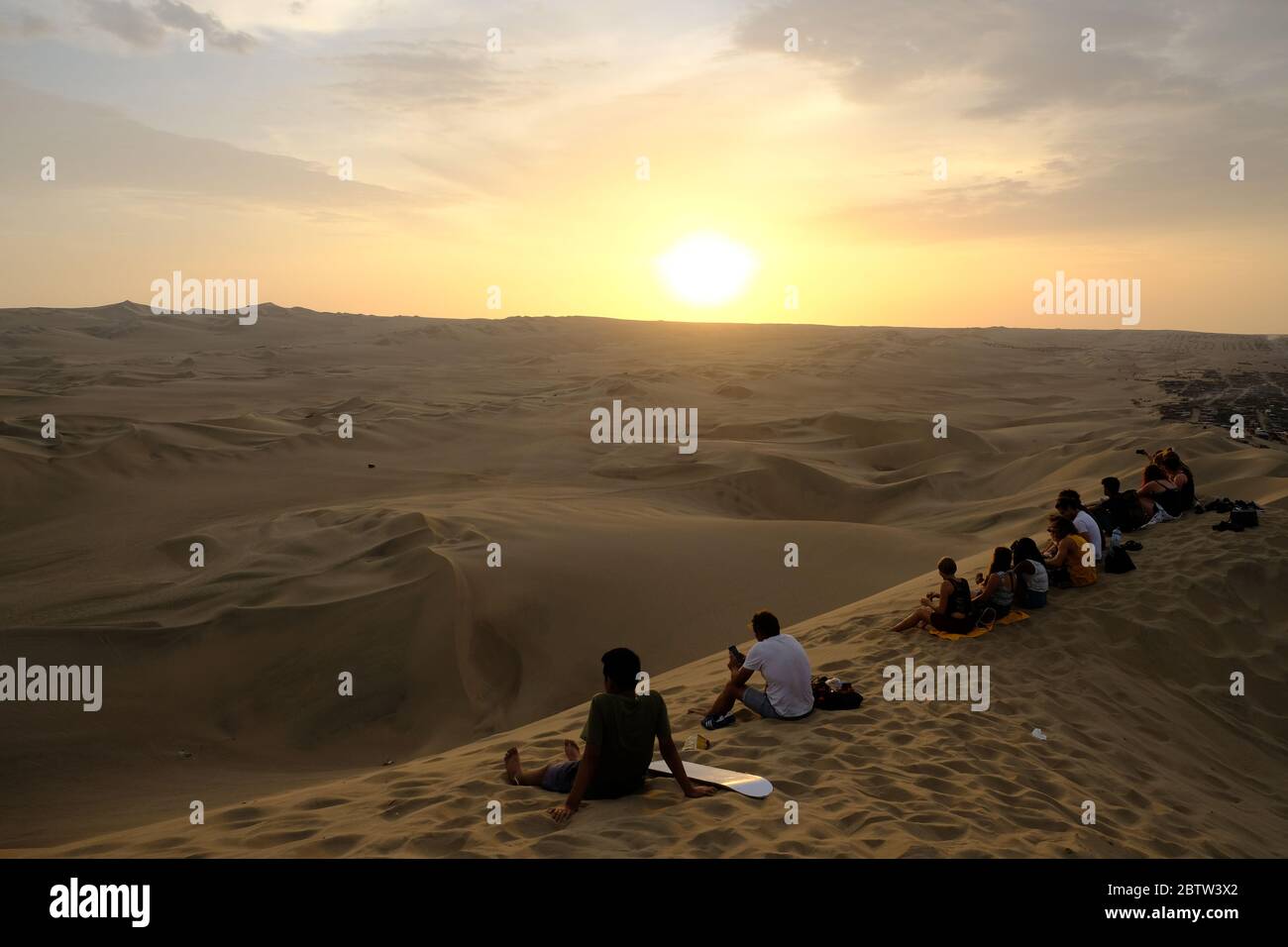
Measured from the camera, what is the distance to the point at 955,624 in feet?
25.8

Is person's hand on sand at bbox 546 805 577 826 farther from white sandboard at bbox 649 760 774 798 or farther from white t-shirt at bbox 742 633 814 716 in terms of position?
white t-shirt at bbox 742 633 814 716

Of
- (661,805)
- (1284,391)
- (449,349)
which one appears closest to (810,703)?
(661,805)

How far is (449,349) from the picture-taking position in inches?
1934

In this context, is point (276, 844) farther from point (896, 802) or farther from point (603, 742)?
point (896, 802)

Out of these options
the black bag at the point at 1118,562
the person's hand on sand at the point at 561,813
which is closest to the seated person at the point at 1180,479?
the black bag at the point at 1118,562

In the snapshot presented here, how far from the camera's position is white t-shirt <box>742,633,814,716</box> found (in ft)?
20.1

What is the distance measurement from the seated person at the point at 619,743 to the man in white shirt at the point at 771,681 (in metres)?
1.42

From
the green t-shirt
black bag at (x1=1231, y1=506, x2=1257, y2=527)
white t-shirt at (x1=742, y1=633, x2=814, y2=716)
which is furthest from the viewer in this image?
black bag at (x1=1231, y1=506, x2=1257, y2=527)

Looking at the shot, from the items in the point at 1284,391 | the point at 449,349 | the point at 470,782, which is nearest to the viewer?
the point at 470,782

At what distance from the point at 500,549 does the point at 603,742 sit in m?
6.22

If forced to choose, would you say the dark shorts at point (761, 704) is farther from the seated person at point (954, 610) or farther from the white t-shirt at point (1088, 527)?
the white t-shirt at point (1088, 527)

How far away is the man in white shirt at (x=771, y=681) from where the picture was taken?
6125 mm

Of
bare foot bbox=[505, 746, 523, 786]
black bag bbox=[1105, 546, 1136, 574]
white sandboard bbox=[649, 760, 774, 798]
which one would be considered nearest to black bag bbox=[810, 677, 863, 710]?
white sandboard bbox=[649, 760, 774, 798]

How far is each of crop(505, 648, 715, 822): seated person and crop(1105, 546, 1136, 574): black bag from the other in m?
6.18
